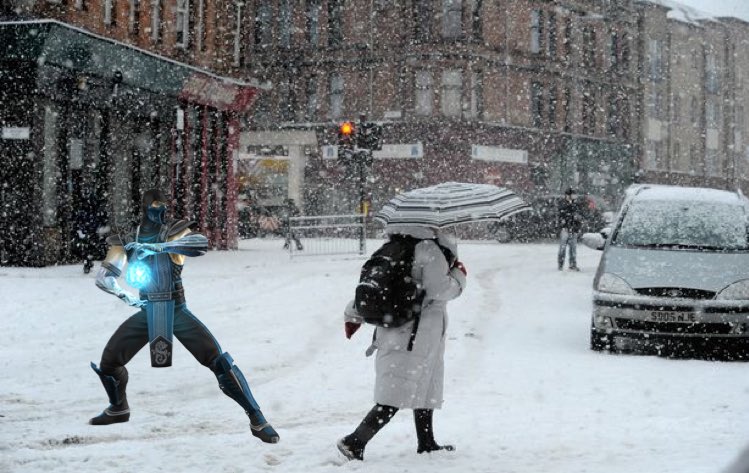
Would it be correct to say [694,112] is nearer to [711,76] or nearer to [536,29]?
[711,76]

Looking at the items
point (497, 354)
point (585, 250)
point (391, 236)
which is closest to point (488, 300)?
point (497, 354)

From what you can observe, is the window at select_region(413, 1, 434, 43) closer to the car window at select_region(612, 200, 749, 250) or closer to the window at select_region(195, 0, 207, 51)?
the window at select_region(195, 0, 207, 51)

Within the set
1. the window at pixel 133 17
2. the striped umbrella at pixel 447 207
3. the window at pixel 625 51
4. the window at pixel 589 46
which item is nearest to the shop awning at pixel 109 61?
the window at pixel 133 17

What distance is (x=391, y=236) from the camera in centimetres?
580

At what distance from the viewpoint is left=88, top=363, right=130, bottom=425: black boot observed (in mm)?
6551

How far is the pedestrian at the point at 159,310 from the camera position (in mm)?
6254

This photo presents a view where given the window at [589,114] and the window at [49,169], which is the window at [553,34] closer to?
the window at [589,114]

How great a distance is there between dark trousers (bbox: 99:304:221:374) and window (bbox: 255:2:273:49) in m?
41.7

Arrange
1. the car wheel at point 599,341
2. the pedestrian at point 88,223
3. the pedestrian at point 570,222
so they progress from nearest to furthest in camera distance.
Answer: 1. the car wheel at point 599,341
2. the pedestrian at point 88,223
3. the pedestrian at point 570,222

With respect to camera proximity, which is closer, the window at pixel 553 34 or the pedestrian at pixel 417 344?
the pedestrian at pixel 417 344

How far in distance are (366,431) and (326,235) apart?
1874cm

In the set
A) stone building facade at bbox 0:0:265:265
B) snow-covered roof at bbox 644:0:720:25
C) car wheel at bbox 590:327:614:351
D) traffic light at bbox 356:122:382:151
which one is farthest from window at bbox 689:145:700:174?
car wheel at bbox 590:327:614:351

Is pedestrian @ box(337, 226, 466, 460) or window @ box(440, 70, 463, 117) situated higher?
window @ box(440, 70, 463, 117)

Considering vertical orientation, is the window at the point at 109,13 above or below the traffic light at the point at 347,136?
above
